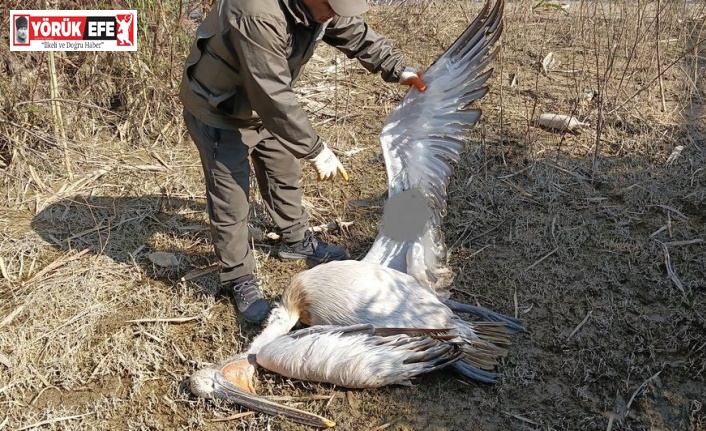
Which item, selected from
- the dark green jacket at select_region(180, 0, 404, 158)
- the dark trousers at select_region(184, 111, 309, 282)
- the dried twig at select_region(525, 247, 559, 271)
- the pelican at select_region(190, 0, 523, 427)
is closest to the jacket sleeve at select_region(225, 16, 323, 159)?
the dark green jacket at select_region(180, 0, 404, 158)

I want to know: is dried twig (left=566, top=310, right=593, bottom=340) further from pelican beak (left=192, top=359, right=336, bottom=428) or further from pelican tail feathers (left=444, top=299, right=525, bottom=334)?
pelican beak (left=192, top=359, right=336, bottom=428)

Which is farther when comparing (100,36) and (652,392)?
(100,36)

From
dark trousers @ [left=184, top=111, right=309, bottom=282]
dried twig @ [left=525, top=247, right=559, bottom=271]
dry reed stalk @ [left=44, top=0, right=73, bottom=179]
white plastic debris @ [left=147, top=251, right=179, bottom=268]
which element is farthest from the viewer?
dry reed stalk @ [left=44, top=0, right=73, bottom=179]

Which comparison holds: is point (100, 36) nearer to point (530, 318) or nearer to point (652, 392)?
point (530, 318)

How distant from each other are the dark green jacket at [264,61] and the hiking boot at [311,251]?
2.78 feet

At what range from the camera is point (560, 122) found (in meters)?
4.61

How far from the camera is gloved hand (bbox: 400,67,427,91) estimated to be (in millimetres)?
3262

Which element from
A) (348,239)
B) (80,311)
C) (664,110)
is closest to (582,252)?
(348,239)

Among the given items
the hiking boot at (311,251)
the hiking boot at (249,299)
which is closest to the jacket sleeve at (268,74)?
the hiking boot at (249,299)

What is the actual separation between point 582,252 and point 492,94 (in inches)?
76.2

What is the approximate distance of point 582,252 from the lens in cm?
363

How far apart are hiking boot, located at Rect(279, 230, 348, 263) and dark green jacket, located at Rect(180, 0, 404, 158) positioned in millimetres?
847

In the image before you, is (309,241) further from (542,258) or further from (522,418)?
(522,418)

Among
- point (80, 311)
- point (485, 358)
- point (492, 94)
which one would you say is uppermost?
point (492, 94)
